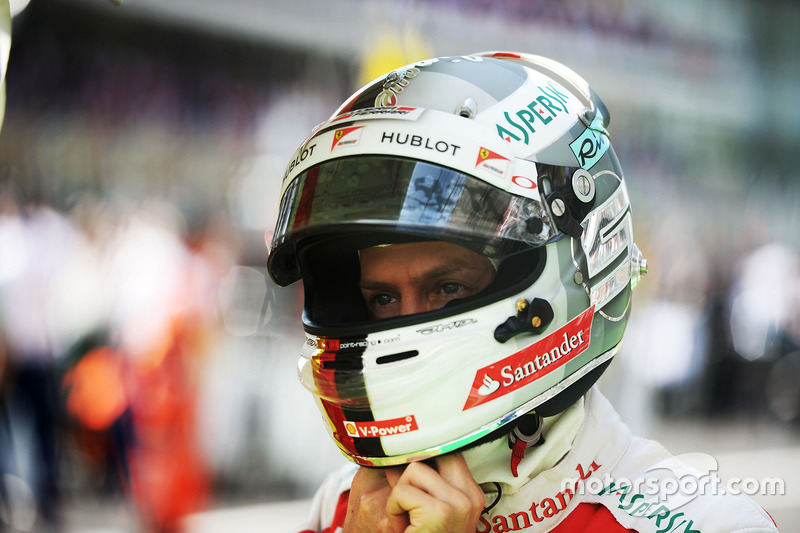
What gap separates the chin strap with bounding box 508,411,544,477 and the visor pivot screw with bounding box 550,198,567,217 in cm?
41

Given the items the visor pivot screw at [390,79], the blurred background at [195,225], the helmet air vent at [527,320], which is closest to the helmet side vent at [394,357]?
the helmet air vent at [527,320]

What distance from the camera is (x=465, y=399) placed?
4.66 feet

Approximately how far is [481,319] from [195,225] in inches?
153

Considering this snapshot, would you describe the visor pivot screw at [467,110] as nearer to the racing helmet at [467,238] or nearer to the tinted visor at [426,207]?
the racing helmet at [467,238]

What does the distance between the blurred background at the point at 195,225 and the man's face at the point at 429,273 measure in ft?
10.1

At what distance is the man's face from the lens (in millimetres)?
1602

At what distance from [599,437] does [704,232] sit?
7.02 meters

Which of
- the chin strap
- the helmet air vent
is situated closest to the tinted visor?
the helmet air vent

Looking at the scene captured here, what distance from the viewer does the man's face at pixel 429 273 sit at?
63.1 inches

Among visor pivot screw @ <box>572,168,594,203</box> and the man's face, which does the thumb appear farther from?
visor pivot screw @ <box>572,168,594,203</box>

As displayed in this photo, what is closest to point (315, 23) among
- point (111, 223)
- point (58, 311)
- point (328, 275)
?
point (111, 223)

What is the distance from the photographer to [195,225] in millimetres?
4977

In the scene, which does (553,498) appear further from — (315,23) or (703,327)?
(703,327)

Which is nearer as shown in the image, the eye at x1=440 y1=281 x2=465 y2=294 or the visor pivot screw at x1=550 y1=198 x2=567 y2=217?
the visor pivot screw at x1=550 y1=198 x2=567 y2=217
